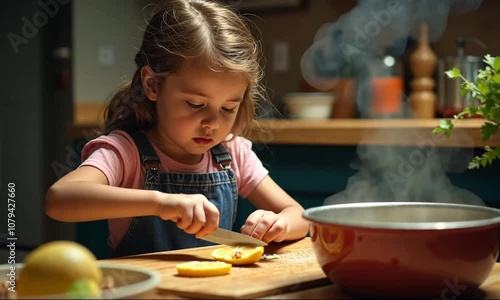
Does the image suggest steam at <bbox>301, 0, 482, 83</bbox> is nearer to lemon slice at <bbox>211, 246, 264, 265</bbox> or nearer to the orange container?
the orange container

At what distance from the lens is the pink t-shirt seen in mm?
1560

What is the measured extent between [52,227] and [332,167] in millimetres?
2225

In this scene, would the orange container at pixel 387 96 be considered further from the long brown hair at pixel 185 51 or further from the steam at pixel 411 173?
the long brown hair at pixel 185 51

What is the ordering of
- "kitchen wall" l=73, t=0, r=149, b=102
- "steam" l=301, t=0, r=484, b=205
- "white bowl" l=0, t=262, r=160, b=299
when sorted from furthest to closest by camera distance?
1. "kitchen wall" l=73, t=0, r=149, b=102
2. "steam" l=301, t=0, r=484, b=205
3. "white bowl" l=0, t=262, r=160, b=299

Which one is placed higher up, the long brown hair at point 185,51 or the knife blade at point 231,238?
the long brown hair at point 185,51

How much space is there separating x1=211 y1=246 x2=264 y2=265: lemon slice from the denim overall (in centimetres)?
44

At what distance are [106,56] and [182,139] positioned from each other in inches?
104

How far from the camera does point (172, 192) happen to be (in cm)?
166

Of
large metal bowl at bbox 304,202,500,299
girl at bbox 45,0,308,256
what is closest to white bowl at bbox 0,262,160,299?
large metal bowl at bbox 304,202,500,299

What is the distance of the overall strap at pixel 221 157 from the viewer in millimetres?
1757

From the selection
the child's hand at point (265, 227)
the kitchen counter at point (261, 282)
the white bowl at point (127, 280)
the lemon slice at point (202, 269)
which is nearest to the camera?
the white bowl at point (127, 280)

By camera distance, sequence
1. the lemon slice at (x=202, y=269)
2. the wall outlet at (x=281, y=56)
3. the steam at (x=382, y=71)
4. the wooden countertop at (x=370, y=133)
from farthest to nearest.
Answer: the wall outlet at (x=281, y=56), the steam at (x=382, y=71), the wooden countertop at (x=370, y=133), the lemon slice at (x=202, y=269)

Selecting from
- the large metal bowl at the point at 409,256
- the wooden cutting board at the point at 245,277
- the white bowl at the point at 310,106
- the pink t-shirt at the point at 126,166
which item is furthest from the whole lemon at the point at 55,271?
the white bowl at the point at 310,106

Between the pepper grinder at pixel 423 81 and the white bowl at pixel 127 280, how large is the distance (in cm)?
240
